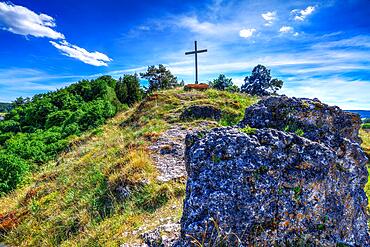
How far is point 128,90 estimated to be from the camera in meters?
35.9

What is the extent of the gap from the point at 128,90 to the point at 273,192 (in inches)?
1341

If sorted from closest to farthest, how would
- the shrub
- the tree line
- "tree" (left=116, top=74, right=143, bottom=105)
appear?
the tree line, the shrub, "tree" (left=116, top=74, right=143, bottom=105)

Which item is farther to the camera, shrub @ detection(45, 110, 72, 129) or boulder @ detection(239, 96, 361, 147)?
shrub @ detection(45, 110, 72, 129)

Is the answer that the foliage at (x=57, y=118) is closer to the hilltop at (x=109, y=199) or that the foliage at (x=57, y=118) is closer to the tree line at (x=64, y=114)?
the tree line at (x=64, y=114)

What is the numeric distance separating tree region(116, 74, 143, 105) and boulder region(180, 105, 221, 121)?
20.2m

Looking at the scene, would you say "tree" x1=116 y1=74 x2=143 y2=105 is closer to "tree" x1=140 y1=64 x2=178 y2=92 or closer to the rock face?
"tree" x1=140 y1=64 x2=178 y2=92

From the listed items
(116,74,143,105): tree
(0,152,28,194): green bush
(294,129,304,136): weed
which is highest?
(116,74,143,105): tree

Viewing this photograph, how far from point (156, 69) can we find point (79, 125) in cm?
2092

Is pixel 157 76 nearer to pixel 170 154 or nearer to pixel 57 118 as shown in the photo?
pixel 57 118

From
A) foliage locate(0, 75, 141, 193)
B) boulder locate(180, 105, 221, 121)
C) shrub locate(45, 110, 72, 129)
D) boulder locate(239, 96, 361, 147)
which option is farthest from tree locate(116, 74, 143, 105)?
A: boulder locate(239, 96, 361, 147)

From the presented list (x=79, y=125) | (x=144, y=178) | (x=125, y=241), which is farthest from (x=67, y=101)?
(x=125, y=241)

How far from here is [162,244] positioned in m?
4.58

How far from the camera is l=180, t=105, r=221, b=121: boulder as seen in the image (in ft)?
50.5

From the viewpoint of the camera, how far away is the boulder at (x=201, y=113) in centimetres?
1540
